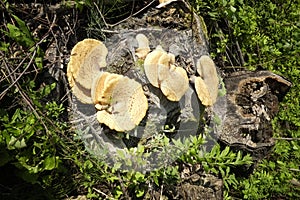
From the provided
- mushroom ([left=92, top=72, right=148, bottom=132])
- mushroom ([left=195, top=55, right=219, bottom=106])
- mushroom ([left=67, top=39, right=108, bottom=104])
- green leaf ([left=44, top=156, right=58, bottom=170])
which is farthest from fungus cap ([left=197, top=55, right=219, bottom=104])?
green leaf ([left=44, top=156, right=58, bottom=170])

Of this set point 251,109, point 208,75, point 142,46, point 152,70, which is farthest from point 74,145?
point 251,109

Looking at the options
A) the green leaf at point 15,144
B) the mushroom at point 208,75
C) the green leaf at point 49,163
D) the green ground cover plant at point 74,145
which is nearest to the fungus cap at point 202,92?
the mushroom at point 208,75

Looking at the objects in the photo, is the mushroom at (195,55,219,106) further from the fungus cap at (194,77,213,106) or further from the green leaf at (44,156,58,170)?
the green leaf at (44,156,58,170)

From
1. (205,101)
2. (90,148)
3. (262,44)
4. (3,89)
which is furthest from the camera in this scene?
(262,44)

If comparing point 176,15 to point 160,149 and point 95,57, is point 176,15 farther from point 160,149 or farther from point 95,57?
point 160,149

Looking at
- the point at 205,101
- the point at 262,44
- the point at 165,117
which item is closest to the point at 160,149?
the point at 165,117

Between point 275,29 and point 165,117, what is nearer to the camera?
point 165,117
